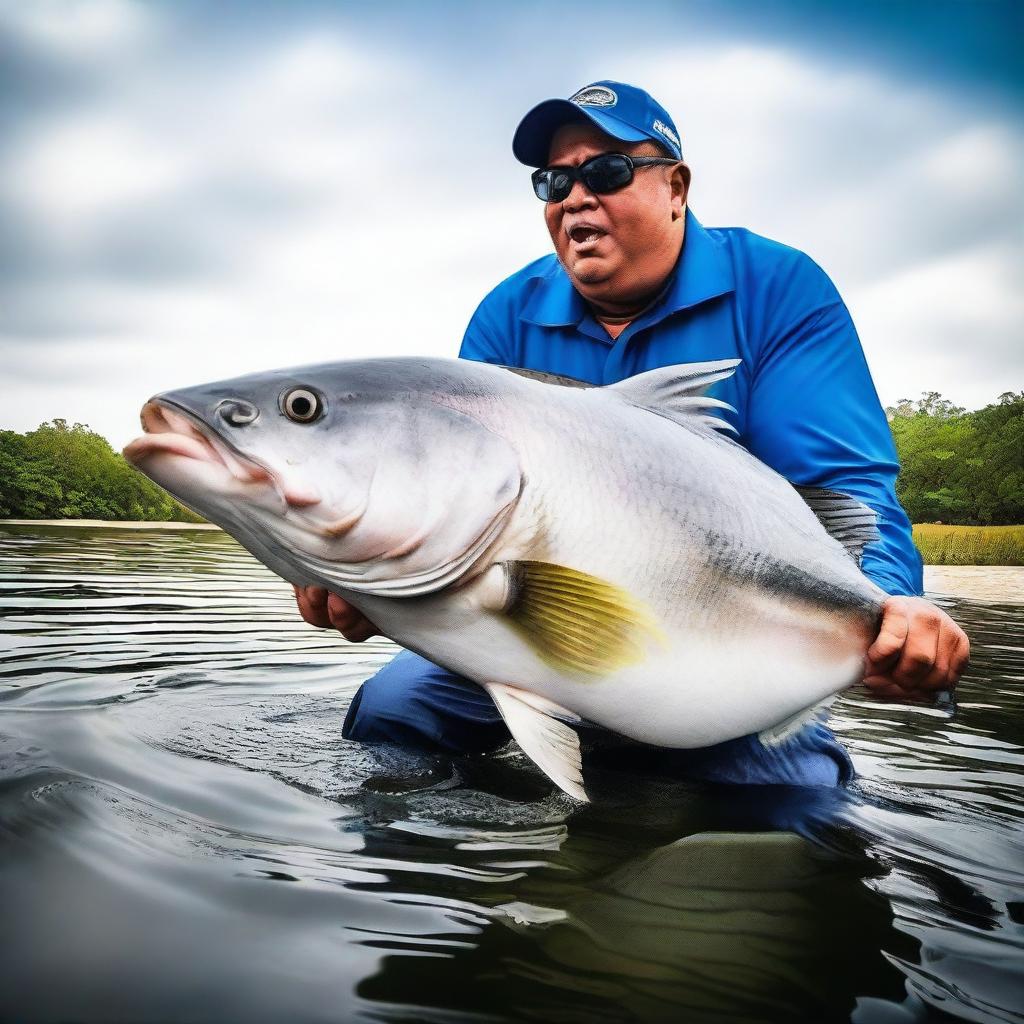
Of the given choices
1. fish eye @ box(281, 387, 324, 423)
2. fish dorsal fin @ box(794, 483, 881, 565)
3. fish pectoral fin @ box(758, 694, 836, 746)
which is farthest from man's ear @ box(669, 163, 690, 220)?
fish eye @ box(281, 387, 324, 423)

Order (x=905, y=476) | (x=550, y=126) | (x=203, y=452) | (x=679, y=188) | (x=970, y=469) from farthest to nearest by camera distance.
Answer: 1. (x=905, y=476)
2. (x=970, y=469)
3. (x=679, y=188)
4. (x=550, y=126)
5. (x=203, y=452)

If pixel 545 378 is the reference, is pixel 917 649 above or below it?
below

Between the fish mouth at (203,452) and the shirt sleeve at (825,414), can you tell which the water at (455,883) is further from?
the shirt sleeve at (825,414)

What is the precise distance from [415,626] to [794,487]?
113cm

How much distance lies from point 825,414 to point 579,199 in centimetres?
117

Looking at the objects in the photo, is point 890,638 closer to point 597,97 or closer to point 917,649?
point 917,649

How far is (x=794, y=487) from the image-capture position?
8.08 feet

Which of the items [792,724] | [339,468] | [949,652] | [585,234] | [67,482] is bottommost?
[792,724]

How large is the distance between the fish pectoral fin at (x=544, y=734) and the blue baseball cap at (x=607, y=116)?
2.09m

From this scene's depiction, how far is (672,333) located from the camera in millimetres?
3205

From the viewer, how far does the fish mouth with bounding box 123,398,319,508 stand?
5.91 ft

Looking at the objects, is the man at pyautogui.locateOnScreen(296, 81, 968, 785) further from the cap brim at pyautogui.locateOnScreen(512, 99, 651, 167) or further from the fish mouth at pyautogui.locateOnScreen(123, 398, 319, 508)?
the fish mouth at pyautogui.locateOnScreen(123, 398, 319, 508)

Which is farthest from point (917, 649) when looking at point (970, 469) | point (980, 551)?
point (970, 469)

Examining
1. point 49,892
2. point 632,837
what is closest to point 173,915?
point 49,892
